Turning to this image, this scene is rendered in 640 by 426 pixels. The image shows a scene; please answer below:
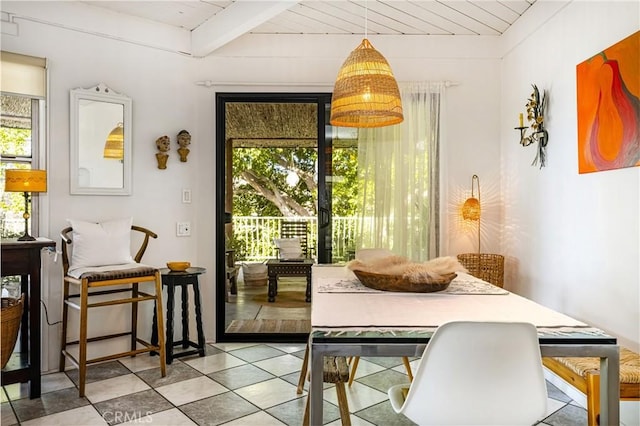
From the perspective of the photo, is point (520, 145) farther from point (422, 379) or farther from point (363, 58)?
point (422, 379)

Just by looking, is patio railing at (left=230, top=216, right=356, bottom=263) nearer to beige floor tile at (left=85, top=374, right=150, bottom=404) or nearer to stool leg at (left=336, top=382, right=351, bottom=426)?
Answer: beige floor tile at (left=85, top=374, right=150, bottom=404)

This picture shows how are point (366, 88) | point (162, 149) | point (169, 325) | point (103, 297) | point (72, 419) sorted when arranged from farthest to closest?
point (162, 149) → point (103, 297) → point (169, 325) → point (72, 419) → point (366, 88)

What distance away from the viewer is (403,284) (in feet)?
6.96

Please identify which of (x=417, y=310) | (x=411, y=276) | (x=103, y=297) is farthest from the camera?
(x=103, y=297)

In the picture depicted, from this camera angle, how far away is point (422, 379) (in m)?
1.45

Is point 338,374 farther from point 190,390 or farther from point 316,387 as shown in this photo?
point 190,390

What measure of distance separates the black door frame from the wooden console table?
4.49ft

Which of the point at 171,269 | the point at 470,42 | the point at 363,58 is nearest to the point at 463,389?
the point at 363,58

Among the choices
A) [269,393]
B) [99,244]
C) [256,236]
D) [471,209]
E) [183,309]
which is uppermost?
[471,209]

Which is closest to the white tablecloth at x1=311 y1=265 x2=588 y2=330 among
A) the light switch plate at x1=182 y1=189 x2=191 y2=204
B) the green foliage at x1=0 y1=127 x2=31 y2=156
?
the light switch plate at x1=182 y1=189 x2=191 y2=204

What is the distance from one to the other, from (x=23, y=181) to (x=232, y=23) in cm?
174

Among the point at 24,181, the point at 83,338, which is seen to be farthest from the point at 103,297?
the point at 24,181

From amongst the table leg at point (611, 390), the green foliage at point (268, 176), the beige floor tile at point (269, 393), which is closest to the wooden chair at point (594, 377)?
the table leg at point (611, 390)

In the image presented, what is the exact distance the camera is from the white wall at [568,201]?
236cm
